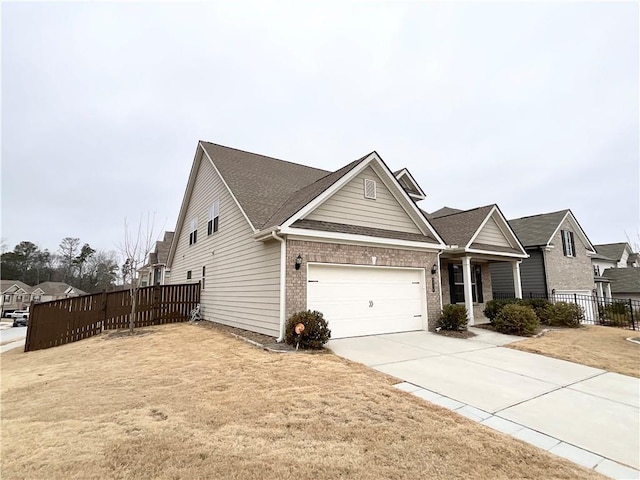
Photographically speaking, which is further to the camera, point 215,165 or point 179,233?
point 179,233

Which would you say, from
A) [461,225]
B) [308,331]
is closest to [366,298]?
[308,331]

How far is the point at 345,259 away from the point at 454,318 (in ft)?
15.1

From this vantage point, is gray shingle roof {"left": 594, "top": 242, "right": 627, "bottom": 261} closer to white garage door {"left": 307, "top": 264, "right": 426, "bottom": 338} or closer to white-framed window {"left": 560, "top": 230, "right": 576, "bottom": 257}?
white-framed window {"left": 560, "top": 230, "right": 576, "bottom": 257}

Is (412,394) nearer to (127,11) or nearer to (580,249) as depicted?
(127,11)

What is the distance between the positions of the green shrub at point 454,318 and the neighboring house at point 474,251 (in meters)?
2.24

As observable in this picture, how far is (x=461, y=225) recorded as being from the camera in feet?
47.3

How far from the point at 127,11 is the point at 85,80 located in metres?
4.22

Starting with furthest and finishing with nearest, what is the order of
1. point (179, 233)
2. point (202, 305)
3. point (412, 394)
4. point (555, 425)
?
point (179, 233)
point (202, 305)
point (412, 394)
point (555, 425)

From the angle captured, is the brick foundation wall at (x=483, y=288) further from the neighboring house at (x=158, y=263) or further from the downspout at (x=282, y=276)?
the neighboring house at (x=158, y=263)

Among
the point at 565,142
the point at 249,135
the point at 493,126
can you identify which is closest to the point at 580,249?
the point at 565,142

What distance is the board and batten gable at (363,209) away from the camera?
31.1 ft

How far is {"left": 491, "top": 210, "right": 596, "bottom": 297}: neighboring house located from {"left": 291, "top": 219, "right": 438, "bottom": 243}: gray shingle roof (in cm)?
1040

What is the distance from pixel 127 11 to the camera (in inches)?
404

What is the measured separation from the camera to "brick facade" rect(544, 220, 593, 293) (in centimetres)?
1798
